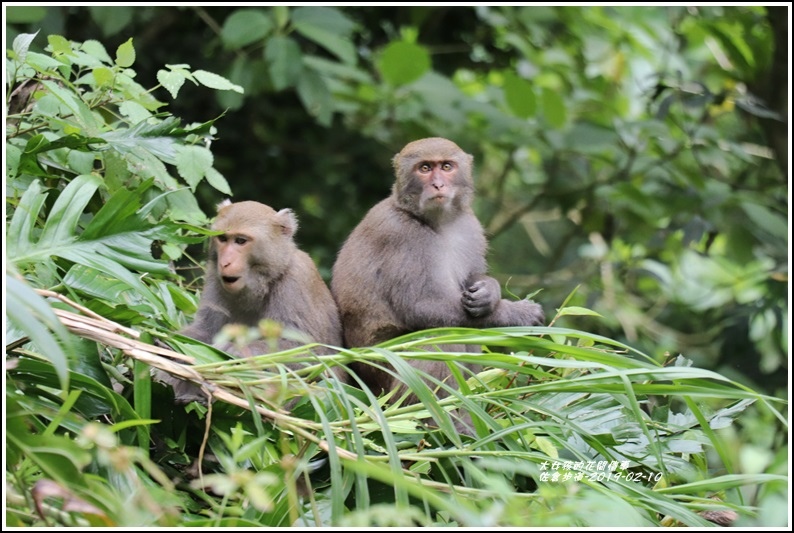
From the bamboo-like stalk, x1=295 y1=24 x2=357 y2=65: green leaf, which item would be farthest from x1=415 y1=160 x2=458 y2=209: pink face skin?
x1=295 y1=24 x2=357 y2=65: green leaf

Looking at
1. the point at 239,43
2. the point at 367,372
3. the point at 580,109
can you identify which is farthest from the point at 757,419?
the point at 239,43

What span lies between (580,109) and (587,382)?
7367 millimetres

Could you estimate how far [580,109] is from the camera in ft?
33.1

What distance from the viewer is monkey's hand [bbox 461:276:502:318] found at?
464 centimetres

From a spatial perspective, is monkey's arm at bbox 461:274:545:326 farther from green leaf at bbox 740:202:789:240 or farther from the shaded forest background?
green leaf at bbox 740:202:789:240

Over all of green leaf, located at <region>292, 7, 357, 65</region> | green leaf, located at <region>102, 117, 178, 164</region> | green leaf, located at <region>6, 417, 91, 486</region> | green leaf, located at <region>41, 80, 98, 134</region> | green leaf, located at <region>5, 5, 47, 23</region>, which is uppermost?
green leaf, located at <region>292, 7, 357, 65</region>

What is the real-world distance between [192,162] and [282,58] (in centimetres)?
358

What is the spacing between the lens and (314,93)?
25.3 ft

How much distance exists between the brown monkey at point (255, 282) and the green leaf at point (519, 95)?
420cm

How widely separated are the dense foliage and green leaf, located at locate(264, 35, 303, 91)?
2 cm

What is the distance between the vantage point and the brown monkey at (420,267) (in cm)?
470

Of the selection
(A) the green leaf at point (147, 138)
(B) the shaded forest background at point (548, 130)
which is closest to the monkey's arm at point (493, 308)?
(A) the green leaf at point (147, 138)

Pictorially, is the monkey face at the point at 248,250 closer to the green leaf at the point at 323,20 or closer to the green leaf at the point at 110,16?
the green leaf at the point at 110,16

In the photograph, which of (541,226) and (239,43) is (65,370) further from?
(541,226)
